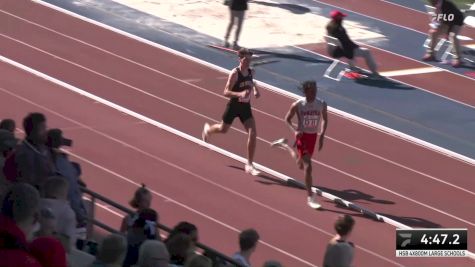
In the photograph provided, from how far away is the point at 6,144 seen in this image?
12.1 meters

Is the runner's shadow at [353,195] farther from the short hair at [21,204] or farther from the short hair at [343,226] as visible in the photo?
the short hair at [21,204]

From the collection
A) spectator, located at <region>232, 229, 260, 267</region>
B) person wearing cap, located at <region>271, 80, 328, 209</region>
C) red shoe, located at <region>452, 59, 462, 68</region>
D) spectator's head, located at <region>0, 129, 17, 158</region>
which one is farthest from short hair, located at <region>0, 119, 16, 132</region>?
red shoe, located at <region>452, 59, 462, 68</region>

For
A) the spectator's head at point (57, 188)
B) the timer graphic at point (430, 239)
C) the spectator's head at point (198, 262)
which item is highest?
the spectator's head at point (198, 262)

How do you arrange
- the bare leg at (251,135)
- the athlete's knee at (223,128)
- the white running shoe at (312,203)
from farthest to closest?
1. the athlete's knee at (223,128)
2. the bare leg at (251,135)
3. the white running shoe at (312,203)

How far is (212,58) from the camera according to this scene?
83.4 feet

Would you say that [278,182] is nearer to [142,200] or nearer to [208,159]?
[208,159]

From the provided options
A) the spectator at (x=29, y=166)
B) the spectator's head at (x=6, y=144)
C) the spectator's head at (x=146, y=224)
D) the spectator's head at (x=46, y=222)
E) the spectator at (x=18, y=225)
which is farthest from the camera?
the spectator's head at (x=6, y=144)

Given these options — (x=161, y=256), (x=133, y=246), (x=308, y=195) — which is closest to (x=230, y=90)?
Result: (x=308, y=195)

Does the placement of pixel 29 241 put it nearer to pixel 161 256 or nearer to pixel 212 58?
pixel 161 256

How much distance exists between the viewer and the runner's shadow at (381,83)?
80.5 feet

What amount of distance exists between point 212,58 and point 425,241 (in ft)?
33.8

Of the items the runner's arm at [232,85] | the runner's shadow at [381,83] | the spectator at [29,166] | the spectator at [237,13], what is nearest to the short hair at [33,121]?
the spectator at [29,166]

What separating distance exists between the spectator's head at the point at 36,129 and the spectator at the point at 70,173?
0.16 meters

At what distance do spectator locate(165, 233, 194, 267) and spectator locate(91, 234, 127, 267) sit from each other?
0.98m
